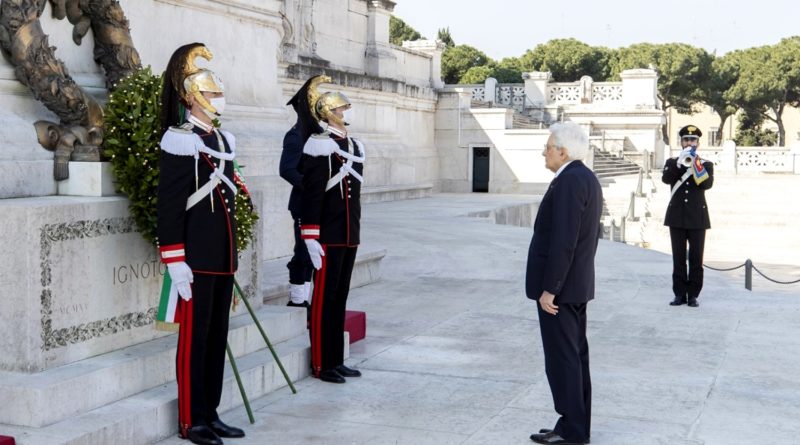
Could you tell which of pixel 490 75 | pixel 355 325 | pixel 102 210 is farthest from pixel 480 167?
pixel 490 75

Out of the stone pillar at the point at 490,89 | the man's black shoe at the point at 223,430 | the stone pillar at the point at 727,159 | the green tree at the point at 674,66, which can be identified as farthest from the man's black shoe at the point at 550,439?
the green tree at the point at 674,66

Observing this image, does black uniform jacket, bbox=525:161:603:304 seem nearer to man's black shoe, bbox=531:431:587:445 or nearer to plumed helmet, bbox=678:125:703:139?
man's black shoe, bbox=531:431:587:445

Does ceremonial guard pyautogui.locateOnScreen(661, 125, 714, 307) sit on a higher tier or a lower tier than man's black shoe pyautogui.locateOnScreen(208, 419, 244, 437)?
higher

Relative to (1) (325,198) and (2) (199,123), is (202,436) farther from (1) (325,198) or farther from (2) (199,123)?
(1) (325,198)

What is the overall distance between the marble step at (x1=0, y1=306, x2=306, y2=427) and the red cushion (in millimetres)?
1427

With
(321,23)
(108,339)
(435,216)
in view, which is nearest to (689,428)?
(108,339)

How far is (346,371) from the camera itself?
23.0 feet

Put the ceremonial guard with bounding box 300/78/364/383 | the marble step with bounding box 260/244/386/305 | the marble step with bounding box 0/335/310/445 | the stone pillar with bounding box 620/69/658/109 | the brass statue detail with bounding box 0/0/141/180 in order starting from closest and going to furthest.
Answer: the marble step with bounding box 0/335/310/445 < the brass statue detail with bounding box 0/0/141/180 < the ceremonial guard with bounding box 300/78/364/383 < the marble step with bounding box 260/244/386/305 < the stone pillar with bounding box 620/69/658/109

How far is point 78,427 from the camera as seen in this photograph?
4.99 meters

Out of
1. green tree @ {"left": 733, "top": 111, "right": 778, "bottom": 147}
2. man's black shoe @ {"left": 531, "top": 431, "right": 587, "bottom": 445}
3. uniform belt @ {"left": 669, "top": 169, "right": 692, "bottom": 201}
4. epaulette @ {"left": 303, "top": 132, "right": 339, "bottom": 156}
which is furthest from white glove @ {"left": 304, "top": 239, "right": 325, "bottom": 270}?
green tree @ {"left": 733, "top": 111, "right": 778, "bottom": 147}

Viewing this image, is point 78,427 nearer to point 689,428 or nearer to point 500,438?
point 500,438

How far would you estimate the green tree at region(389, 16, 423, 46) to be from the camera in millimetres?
68500

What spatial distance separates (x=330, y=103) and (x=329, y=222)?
736 mm

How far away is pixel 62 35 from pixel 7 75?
0.66 metres
